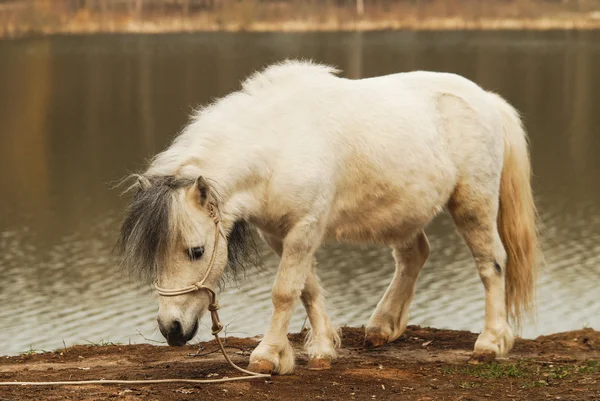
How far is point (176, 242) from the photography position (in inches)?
223

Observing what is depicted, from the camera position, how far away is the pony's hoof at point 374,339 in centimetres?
748

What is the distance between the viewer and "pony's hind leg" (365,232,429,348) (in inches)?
295

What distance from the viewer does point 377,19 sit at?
50.6 metres

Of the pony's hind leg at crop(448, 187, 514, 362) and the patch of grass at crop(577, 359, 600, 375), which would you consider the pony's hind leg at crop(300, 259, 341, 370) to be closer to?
the pony's hind leg at crop(448, 187, 514, 362)

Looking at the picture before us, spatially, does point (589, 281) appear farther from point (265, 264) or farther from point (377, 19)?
point (377, 19)

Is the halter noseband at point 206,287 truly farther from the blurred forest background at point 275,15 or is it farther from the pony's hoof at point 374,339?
the blurred forest background at point 275,15

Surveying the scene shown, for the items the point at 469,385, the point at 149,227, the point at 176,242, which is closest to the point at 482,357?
the point at 469,385

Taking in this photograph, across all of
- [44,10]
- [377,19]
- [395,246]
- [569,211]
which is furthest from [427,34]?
[395,246]

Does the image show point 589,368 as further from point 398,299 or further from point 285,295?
point 285,295

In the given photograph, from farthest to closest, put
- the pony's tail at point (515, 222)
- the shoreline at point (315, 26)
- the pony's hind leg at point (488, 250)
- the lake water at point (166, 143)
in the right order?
the shoreline at point (315, 26)
the lake water at point (166, 143)
the pony's tail at point (515, 222)
the pony's hind leg at point (488, 250)

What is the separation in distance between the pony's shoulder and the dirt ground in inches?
65.9

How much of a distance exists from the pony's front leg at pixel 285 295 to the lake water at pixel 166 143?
93 cm

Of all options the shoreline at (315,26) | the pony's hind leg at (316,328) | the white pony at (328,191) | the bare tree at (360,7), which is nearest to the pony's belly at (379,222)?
the white pony at (328,191)

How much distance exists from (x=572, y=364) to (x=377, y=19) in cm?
4469
